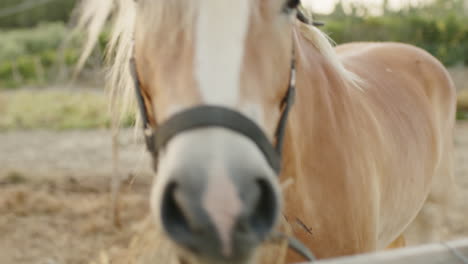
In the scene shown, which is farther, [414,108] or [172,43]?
[414,108]

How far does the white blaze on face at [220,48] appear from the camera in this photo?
3.58 feet

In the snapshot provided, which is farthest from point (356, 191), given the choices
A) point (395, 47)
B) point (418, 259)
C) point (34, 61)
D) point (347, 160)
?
point (34, 61)

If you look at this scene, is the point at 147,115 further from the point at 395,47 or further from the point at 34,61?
the point at 34,61

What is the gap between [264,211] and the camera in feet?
3.59

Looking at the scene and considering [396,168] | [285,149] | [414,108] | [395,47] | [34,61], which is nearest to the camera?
[285,149]

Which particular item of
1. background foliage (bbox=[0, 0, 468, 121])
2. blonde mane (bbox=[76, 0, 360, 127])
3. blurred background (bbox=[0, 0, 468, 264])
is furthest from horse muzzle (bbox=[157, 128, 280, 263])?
background foliage (bbox=[0, 0, 468, 121])

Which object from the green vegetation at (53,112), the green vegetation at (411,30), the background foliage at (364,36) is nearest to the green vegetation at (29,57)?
the background foliage at (364,36)

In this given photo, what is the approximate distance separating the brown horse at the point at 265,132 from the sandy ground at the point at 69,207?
3.65ft

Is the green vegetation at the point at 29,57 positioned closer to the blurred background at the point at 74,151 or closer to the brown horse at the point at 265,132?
the blurred background at the point at 74,151

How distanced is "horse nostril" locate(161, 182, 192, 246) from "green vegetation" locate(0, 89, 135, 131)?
765 cm

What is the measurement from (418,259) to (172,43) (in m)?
0.88

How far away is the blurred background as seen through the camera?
3.74 m

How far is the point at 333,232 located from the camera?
166 centimetres

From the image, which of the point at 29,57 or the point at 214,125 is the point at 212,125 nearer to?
the point at 214,125
